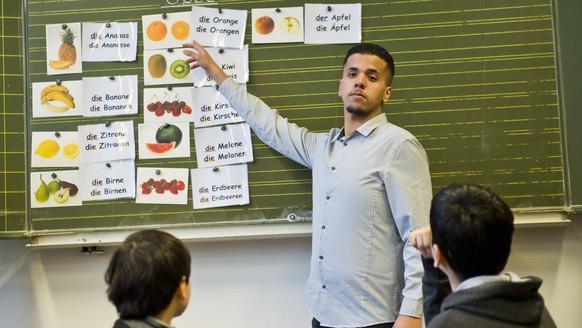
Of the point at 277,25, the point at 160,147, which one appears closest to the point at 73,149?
the point at 160,147

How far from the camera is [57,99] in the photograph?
6.92ft

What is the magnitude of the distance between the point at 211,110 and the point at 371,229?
0.74 meters

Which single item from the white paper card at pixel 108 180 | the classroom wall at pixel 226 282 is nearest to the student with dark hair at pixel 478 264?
the classroom wall at pixel 226 282

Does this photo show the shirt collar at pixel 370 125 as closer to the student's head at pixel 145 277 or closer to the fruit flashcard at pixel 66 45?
the student's head at pixel 145 277

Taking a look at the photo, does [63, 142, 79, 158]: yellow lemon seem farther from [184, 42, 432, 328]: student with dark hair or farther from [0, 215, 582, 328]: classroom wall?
[184, 42, 432, 328]: student with dark hair

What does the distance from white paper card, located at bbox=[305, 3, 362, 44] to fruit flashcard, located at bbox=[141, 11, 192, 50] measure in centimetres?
44

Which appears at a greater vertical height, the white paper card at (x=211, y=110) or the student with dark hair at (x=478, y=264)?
the white paper card at (x=211, y=110)

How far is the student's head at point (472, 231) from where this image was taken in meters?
1.12

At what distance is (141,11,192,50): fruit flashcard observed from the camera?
2092 millimetres

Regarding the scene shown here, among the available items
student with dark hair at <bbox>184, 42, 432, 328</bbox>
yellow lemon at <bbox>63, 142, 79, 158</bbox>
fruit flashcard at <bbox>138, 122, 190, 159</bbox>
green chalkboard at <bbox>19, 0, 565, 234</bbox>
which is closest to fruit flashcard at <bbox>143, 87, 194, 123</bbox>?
fruit flashcard at <bbox>138, 122, 190, 159</bbox>

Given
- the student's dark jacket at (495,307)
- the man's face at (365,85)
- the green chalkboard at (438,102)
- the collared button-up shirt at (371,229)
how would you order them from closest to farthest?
the student's dark jacket at (495,307), the collared button-up shirt at (371,229), the man's face at (365,85), the green chalkboard at (438,102)

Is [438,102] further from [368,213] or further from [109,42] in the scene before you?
[109,42]

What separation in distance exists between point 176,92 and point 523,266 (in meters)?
1.41

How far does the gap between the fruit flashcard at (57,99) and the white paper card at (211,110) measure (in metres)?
0.44
